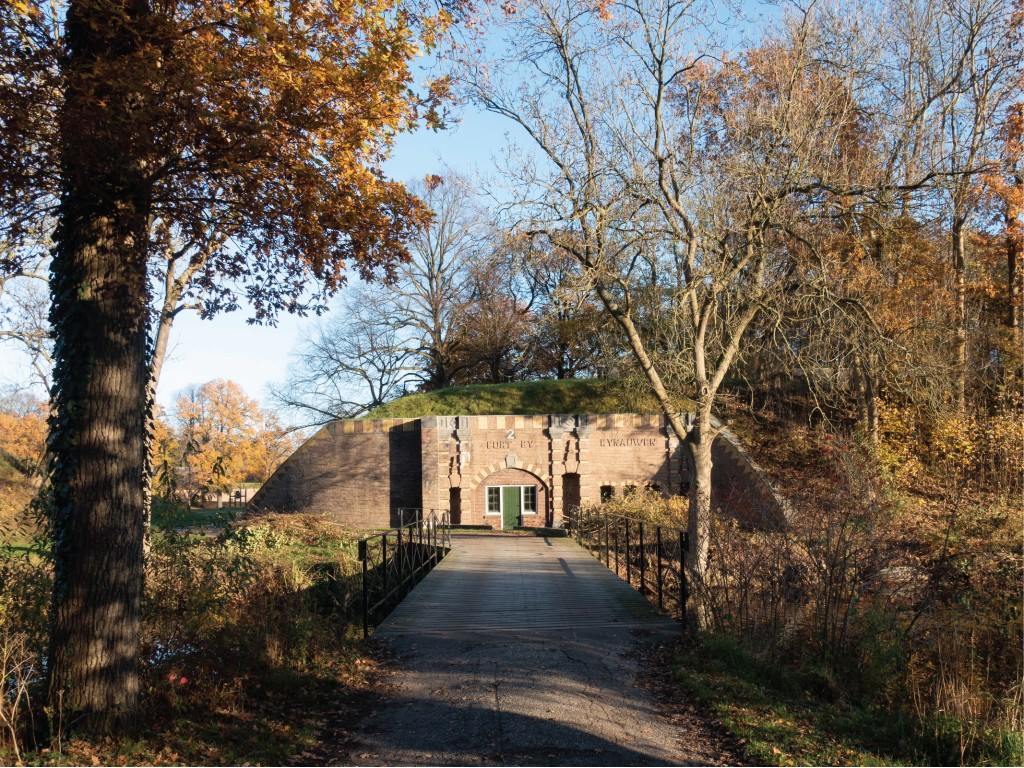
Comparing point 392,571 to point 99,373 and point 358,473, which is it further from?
point 358,473

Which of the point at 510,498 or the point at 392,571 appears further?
the point at 510,498

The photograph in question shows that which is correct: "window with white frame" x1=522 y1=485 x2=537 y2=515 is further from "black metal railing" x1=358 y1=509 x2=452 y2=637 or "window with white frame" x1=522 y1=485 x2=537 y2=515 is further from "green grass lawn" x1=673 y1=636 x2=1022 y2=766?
"green grass lawn" x1=673 y1=636 x2=1022 y2=766

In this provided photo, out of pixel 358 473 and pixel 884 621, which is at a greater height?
pixel 358 473

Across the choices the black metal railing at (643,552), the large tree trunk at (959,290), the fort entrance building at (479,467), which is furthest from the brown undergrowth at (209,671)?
the fort entrance building at (479,467)

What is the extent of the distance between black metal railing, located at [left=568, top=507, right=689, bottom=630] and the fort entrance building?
329 cm

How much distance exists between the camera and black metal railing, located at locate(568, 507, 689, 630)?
10613mm

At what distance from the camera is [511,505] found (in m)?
29.3

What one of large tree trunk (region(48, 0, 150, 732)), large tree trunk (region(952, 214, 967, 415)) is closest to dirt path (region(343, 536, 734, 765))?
large tree trunk (region(48, 0, 150, 732))

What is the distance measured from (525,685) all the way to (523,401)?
937 inches

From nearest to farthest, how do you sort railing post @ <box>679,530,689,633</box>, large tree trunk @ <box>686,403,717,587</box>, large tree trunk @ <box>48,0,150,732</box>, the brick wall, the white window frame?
large tree trunk @ <box>48,0,150,732</box> < railing post @ <box>679,530,689,633</box> < large tree trunk @ <box>686,403,717,587</box> < the white window frame < the brick wall

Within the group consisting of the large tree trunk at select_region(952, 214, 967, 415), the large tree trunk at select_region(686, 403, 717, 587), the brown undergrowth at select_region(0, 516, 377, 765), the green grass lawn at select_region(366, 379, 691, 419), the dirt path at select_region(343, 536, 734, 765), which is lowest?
the dirt path at select_region(343, 536, 734, 765)

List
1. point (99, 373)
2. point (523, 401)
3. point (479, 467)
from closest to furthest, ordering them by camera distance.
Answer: point (99, 373) < point (479, 467) < point (523, 401)

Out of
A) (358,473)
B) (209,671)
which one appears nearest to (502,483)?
(358,473)

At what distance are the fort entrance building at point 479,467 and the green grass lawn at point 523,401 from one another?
0.88 metres
